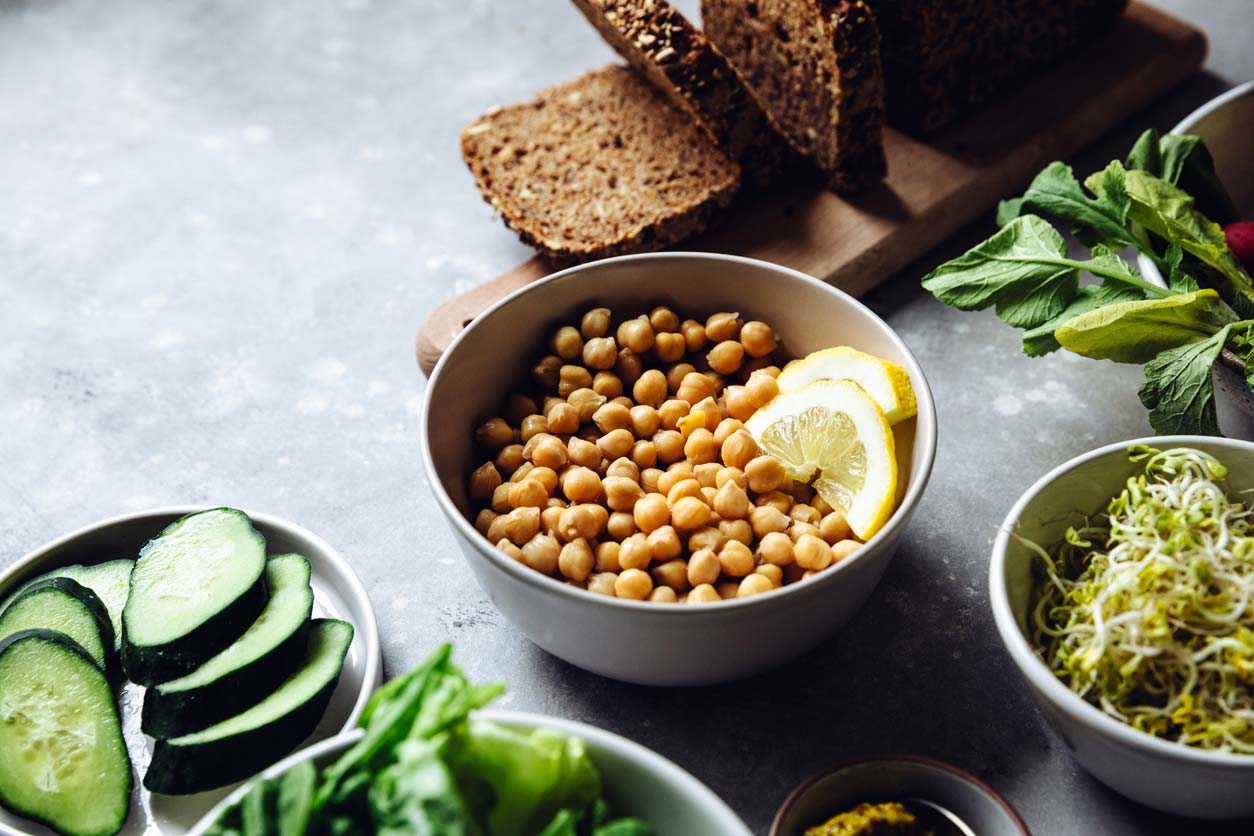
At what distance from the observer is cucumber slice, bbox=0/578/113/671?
1630mm

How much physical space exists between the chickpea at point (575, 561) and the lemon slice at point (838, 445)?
0.34 metres

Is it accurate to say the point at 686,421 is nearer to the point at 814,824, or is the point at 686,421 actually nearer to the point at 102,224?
the point at 814,824

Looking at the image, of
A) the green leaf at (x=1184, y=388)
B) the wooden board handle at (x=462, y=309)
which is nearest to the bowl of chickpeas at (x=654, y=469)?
the wooden board handle at (x=462, y=309)

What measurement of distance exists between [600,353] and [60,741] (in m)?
0.98

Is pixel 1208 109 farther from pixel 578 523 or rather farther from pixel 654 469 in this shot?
pixel 578 523

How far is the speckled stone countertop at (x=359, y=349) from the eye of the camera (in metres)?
1.66

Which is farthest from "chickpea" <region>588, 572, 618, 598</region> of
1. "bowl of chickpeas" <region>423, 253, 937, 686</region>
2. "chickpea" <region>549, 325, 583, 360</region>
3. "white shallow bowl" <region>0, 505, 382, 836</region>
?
"chickpea" <region>549, 325, 583, 360</region>

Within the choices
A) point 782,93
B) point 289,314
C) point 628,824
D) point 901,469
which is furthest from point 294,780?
point 782,93

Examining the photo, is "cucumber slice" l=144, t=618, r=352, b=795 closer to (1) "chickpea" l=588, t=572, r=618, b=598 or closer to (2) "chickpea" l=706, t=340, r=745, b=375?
(1) "chickpea" l=588, t=572, r=618, b=598

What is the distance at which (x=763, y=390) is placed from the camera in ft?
5.94

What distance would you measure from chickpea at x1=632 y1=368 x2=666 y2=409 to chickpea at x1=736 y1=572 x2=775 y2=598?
42 centimetres

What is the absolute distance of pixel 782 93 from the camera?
244 centimetres

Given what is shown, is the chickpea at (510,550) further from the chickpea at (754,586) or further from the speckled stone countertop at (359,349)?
the chickpea at (754,586)

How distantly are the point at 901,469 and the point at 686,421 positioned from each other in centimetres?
35
